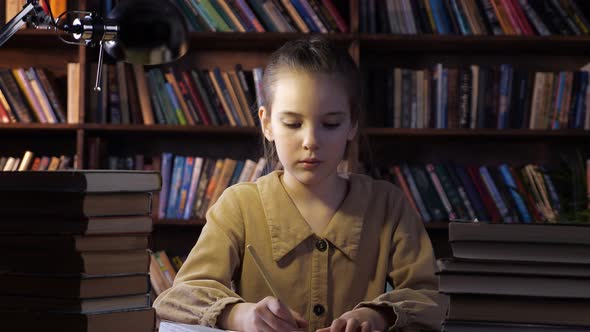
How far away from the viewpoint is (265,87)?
1568 mm

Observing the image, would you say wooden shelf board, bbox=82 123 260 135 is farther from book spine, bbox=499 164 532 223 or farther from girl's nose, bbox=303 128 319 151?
girl's nose, bbox=303 128 319 151

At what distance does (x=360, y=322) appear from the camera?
1.06 meters

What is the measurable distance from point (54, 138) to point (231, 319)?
2515 mm

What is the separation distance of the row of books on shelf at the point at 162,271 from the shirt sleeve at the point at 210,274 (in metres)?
1.73

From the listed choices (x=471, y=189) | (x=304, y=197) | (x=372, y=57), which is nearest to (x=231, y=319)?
(x=304, y=197)

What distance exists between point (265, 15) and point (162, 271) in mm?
1124

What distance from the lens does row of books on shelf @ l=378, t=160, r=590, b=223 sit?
124 inches

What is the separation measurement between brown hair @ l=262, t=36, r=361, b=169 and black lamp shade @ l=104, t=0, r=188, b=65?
2.00ft

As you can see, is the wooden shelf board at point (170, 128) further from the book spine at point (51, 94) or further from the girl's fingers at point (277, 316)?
the girl's fingers at point (277, 316)

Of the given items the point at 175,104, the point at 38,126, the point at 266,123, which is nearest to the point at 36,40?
the point at 38,126

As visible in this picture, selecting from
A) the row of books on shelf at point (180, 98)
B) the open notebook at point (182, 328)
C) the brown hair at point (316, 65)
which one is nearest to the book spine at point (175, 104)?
the row of books on shelf at point (180, 98)

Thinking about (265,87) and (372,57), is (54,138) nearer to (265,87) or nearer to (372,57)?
(372,57)

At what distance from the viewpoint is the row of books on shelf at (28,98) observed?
10.2ft

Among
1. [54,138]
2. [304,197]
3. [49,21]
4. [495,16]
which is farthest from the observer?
[54,138]
